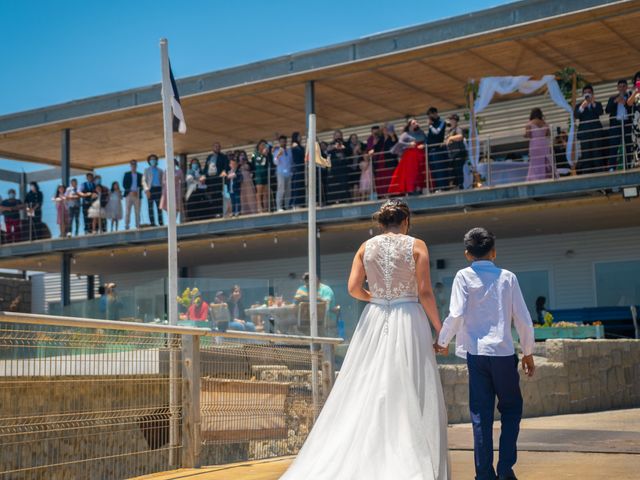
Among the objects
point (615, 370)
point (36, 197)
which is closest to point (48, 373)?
point (615, 370)

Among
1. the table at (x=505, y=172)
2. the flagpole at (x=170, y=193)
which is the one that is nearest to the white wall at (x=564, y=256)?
the table at (x=505, y=172)

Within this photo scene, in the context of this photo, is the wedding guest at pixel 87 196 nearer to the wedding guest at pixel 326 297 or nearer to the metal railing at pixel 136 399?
the wedding guest at pixel 326 297

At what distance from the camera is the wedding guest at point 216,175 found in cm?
2234

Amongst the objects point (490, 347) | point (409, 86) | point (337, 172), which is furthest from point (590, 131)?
point (490, 347)

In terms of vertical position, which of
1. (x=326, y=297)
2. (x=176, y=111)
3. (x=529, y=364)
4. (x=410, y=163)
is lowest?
(x=529, y=364)

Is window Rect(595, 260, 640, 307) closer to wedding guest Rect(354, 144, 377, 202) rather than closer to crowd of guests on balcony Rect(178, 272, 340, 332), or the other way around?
wedding guest Rect(354, 144, 377, 202)

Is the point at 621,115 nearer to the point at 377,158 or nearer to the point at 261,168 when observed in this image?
the point at 377,158

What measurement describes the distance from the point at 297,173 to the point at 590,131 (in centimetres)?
710

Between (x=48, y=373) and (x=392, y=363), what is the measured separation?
2.63 metres

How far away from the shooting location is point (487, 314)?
21.4ft

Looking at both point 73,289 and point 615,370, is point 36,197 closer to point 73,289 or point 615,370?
point 73,289

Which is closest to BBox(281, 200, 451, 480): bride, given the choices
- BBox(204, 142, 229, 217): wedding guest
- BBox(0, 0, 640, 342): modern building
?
BBox(0, 0, 640, 342): modern building

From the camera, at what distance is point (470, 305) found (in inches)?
259

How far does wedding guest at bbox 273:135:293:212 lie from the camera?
20.8m
